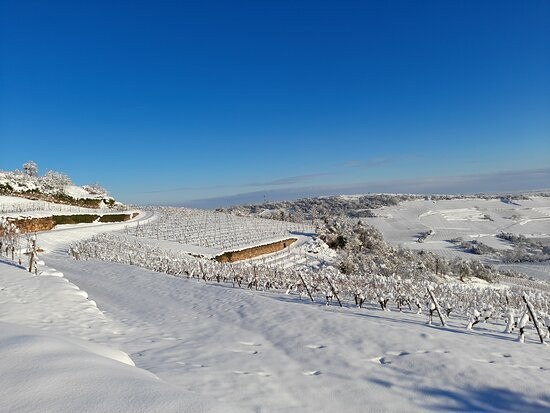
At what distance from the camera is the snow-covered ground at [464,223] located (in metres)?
59.1

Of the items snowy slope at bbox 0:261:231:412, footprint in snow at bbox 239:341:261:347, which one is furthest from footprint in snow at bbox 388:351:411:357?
snowy slope at bbox 0:261:231:412

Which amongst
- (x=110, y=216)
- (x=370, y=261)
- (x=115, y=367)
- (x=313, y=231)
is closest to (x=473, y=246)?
(x=313, y=231)

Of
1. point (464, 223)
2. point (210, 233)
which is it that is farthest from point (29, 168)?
point (464, 223)

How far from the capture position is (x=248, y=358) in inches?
276

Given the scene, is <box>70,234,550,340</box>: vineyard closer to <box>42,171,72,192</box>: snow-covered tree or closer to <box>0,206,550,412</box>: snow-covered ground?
<box>0,206,550,412</box>: snow-covered ground

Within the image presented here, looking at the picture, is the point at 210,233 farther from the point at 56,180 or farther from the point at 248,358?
the point at 248,358

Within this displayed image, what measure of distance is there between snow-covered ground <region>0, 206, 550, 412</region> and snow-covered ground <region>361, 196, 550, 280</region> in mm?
40160

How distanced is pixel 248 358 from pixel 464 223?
297 feet

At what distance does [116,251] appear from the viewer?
24.5 metres

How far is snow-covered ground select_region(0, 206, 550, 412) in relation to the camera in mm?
3727

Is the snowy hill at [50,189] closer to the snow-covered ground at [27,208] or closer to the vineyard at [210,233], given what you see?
the snow-covered ground at [27,208]

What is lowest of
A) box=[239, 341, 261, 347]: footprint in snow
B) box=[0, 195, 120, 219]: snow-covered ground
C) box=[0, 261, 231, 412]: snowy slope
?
box=[239, 341, 261, 347]: footprint in snow

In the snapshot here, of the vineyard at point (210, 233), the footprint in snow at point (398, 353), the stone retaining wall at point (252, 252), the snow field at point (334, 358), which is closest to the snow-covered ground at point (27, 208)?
the vineyard at point (210, 233)

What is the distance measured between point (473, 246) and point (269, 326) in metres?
58.1
